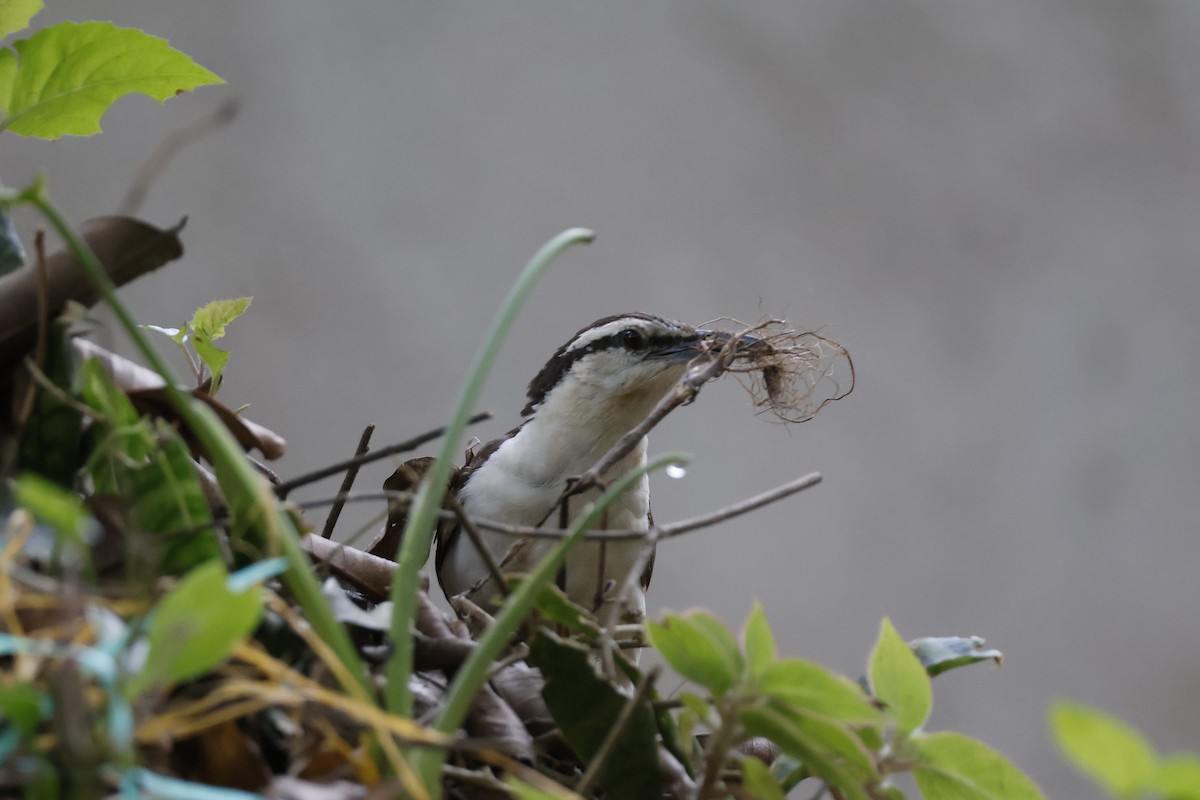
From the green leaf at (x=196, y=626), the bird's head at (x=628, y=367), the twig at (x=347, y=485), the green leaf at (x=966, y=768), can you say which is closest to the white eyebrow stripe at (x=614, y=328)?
the bird's head at (x=628, y=367)

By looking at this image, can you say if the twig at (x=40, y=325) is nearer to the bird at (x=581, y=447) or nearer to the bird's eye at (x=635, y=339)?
the bird at (x=581, y=447)

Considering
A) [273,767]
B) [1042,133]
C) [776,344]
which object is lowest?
[273,767]

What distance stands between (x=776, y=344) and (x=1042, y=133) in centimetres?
309

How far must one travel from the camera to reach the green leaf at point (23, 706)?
12.8 inches

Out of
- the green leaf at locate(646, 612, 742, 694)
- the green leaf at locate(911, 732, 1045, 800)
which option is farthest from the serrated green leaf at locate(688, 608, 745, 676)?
the green leaf at locate(911, 732, 1045, 800)

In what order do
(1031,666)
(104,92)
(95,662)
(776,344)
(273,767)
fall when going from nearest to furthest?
(95,662) → (273,767) → (104,92) → (776,344) → (1031,666)

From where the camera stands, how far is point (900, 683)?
1.67 ft

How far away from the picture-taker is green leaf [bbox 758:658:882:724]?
444mm

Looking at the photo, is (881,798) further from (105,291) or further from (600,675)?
(105,291)

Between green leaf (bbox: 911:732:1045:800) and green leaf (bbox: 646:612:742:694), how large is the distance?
10 cm

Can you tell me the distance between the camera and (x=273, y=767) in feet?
1.50

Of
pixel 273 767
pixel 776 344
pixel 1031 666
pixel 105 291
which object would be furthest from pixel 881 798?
pixel 1031 666

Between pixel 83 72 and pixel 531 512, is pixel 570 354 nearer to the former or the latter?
pixel 531 512

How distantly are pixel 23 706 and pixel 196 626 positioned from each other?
2.0 inches
